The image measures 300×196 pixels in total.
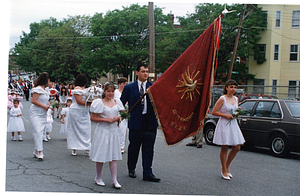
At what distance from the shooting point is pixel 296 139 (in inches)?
332

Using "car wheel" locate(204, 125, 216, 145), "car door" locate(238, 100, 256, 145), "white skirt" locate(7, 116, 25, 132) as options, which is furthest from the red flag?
"white skirt" locate(7, 116, 25, 132)

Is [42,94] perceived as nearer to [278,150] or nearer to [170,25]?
[278,150]

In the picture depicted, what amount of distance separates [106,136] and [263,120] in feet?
18.6

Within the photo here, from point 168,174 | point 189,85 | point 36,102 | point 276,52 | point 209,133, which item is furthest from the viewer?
point 276,52

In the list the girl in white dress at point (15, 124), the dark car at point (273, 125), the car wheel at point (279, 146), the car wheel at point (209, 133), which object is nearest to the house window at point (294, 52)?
the car wheel at point (209, 133)

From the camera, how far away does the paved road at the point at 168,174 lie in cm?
536

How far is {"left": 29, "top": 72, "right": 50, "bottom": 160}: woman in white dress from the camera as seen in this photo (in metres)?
7.26

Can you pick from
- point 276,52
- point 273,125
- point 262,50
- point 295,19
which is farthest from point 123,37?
point 273,125

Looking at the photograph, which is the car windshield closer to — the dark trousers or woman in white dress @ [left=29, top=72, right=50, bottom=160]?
the dark trousers

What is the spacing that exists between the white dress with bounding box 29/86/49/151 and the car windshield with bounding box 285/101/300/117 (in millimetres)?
6495

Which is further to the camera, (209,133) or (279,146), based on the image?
(209,133)

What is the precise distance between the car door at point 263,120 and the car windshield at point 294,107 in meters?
0.29

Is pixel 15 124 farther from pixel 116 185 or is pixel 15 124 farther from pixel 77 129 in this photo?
pixel 116 185

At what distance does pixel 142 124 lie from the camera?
592 centimetres
